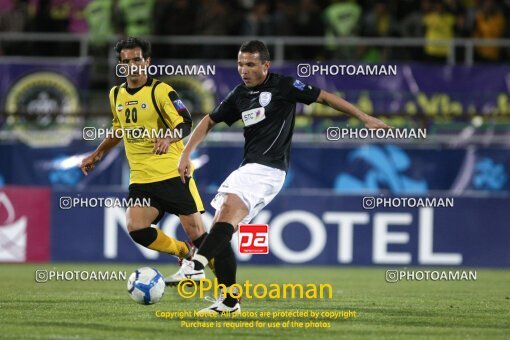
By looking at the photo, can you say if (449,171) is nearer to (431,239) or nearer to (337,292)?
(431,239)

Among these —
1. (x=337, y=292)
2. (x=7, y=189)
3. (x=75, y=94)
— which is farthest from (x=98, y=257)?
(x=337, y=292)

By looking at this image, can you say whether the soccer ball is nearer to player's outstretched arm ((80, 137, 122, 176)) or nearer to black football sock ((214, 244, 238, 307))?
black football sock ((214, 244, 238, 307))

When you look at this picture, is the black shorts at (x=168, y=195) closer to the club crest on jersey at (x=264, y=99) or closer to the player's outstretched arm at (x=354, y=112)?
the club crest on jersey at (x=264, y=99)

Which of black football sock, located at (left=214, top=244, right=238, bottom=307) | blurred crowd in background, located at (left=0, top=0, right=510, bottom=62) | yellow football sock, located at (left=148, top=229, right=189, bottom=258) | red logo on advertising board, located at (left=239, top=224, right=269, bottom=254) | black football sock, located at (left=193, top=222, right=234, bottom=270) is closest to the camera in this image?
black football sock, located at (left=193, top=222, right=234, bottom=270)

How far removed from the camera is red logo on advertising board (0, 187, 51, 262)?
1605 centimetres

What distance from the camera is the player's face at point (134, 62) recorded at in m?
9.80

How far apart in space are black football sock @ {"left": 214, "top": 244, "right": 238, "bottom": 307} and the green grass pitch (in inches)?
10.8

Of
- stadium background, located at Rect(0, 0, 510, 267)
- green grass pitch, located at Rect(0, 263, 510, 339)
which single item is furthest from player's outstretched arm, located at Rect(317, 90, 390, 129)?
stadium background, located at Rect(0, 0, 510, 267)

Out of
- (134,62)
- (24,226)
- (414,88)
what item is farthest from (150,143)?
(414,88)

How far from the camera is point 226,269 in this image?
8758 millimetres

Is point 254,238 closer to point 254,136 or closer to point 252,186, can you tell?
point 252,186

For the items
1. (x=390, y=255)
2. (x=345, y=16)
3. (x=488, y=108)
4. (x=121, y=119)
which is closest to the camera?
(x=121, y=119)

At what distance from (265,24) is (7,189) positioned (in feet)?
18.6

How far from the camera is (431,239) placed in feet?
51.7
